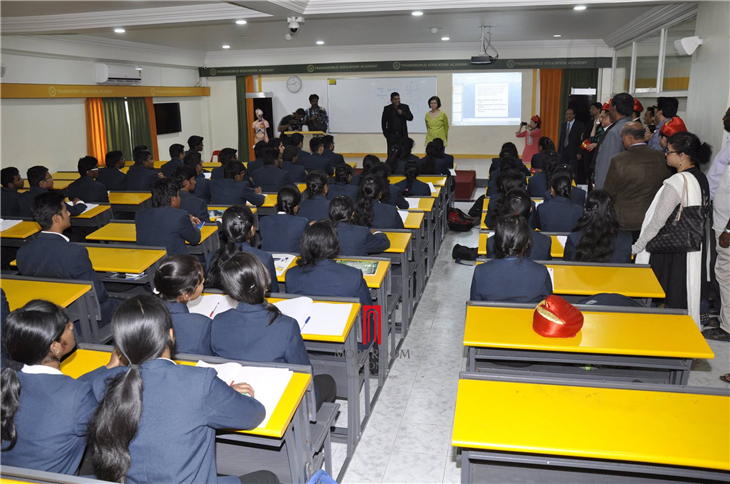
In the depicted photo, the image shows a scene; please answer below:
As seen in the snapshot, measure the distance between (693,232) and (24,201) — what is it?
608 centimetres

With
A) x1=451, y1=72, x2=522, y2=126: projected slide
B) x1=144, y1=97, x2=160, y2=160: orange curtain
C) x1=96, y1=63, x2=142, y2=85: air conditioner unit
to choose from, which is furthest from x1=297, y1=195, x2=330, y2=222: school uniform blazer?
x1=451, y1=72, x2=522, y2=126: projected slide

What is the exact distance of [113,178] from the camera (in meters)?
A: 7.27

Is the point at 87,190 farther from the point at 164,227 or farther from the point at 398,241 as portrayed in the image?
the point at 398,241

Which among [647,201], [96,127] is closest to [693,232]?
[647,201]

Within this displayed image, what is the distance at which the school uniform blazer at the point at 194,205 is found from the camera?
507 cm

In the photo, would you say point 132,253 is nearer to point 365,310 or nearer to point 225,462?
point 365,310

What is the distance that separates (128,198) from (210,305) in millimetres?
3920

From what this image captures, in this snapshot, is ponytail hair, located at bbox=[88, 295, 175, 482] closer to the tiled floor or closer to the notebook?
the notebook

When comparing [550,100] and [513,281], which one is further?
[550,100]

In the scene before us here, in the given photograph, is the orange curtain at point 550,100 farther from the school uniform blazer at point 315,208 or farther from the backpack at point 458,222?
the school uniform blazer at point 315,208

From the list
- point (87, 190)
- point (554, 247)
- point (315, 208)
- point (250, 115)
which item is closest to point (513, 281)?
point (554, 247)

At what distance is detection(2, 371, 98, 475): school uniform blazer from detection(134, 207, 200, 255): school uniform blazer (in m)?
2.63

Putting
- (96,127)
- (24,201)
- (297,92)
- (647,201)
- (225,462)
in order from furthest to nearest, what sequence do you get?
1. (297,92)
2. (96,127)
3. (24,201)
4. (647,201)
5. (225,462)

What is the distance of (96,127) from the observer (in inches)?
387
